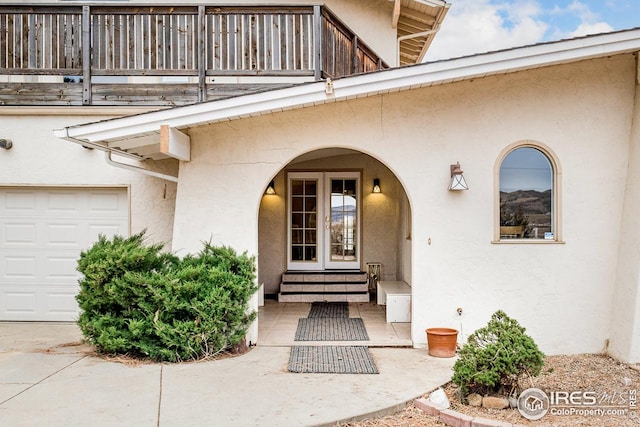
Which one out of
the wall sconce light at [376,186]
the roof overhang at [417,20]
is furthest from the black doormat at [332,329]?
the roof overhang at [417,20]

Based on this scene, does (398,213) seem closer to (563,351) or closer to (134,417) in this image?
(563,351)

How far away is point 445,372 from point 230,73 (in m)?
5.11

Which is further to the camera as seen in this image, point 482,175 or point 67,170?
point 67,170

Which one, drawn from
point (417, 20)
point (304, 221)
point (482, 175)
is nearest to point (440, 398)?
point (482, 175)

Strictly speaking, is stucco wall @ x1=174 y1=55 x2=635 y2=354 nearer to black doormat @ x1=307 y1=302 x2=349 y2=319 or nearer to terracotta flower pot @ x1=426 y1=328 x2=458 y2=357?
terracotta flower pot @ x1=426 y1=328 x2=458 y2=357

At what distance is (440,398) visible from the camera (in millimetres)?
5047

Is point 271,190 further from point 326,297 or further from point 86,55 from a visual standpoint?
point 86,55

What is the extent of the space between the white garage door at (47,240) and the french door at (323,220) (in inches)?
153

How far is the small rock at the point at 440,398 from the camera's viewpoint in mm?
5004

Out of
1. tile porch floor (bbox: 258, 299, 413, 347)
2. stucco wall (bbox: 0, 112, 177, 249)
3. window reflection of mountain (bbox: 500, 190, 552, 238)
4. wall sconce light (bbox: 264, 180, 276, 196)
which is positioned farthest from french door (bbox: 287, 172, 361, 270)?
window reflection of mountain (bbox: 500, 190, 552, 238)

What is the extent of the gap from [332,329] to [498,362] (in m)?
3.40

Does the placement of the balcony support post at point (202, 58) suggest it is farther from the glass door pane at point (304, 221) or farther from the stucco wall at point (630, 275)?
the stucco wall at point (630, 275)

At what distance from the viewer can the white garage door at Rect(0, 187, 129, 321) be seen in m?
8.55

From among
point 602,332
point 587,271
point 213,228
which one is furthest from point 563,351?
point 213,228
